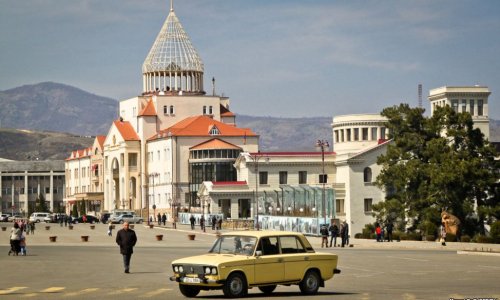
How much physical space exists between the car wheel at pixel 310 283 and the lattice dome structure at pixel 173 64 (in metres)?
149

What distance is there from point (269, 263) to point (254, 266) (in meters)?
0.55

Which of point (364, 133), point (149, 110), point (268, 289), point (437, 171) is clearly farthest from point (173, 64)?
point (268, 289)

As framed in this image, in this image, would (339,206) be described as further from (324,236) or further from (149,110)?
(324,236)

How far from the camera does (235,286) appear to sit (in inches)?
1216

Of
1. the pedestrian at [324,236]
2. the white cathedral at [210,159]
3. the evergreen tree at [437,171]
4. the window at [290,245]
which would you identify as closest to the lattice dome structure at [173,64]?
the white cathedral at [210,159]

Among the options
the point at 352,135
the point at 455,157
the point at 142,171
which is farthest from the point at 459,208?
the point at 142,171

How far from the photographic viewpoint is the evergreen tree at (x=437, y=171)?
9544cm

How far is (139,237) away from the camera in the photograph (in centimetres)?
9131

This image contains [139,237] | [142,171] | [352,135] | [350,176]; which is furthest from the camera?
[142,171]

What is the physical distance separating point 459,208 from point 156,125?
8774 centimetres

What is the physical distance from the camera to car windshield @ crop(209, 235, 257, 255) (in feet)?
104

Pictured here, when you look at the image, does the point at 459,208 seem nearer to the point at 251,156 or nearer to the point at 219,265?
the point at 251,156

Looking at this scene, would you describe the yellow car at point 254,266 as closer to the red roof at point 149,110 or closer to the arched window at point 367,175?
the arched window at point 367,175

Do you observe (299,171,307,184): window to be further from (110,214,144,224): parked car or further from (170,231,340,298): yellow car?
(170,231,340,298): yellow car
